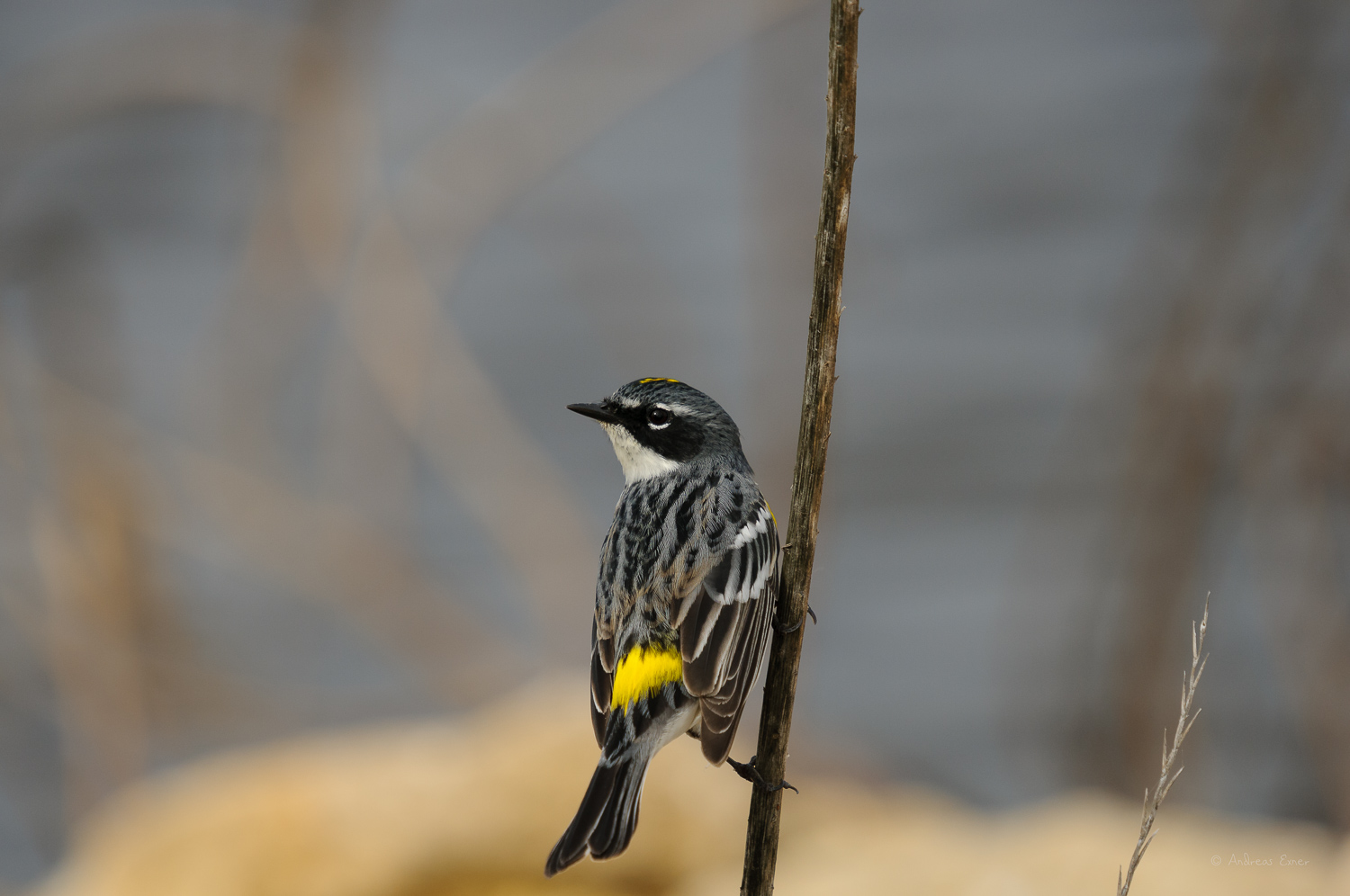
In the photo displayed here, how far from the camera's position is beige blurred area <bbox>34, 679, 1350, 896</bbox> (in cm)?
499

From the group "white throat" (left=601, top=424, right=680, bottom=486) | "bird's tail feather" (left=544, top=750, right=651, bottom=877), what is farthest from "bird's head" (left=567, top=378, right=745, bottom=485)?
"bird's tail feather" (left=544, top=750, right=651, bottom=877)

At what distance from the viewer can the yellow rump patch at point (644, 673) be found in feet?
11.9

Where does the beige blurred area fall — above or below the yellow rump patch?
below

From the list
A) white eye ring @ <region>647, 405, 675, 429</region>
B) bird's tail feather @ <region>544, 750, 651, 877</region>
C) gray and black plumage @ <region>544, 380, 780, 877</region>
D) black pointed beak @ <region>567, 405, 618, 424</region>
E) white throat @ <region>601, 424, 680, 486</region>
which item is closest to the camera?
bird's tail feather @ <region>544, 750, 651, 877</region>

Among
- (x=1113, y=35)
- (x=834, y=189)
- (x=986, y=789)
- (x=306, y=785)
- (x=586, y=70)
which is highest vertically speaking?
(x=1113, y=35)

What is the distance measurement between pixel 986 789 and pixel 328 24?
21.5 feet

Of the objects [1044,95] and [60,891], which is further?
[1044,95]

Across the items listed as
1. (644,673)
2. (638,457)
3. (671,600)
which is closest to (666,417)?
(638,457)

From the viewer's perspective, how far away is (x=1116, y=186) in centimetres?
1527

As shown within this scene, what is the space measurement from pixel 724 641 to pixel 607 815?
1.98 ft

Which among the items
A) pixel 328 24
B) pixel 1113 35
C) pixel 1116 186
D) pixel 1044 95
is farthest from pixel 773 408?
pixel 1113 35

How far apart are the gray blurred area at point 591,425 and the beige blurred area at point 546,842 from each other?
1473 mm

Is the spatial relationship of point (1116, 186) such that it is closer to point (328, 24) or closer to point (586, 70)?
point (586, 70)

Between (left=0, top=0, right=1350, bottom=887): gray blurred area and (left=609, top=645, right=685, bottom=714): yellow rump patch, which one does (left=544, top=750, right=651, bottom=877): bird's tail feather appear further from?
(left=0, top=0, right=1350, bottom=887): gray blurred area
